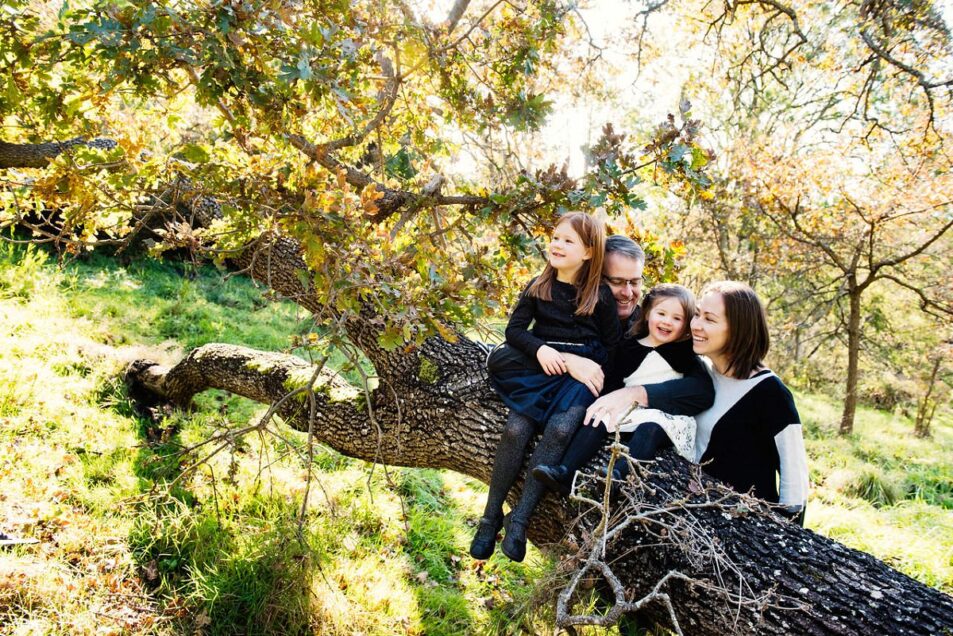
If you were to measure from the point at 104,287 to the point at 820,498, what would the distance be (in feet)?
29.8

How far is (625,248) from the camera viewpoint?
3041mm

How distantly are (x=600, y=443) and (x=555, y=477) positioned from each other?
0.29m

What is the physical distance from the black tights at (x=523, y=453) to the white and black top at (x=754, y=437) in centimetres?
69

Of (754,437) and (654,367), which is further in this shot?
(654,367)

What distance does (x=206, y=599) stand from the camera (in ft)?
9.77

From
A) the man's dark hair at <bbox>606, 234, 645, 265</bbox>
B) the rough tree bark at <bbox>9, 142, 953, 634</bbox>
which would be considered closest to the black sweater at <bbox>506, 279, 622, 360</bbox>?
the man's dark hair at <bbox>606, 234, 645, 265</bbox>

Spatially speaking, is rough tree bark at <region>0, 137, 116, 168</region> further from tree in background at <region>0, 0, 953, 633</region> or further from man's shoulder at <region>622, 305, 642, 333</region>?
man's shoulder at <region>622, 305, 642, 333</region>

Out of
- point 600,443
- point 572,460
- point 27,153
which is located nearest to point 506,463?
point 572,460

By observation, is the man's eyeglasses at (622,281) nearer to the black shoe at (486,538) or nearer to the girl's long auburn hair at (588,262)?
the girl's long auburn hair at (588,262)

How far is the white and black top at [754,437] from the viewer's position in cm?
251

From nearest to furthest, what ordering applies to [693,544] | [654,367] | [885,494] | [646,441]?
[693,544] → [646,441] → [654,367] → [885,494]

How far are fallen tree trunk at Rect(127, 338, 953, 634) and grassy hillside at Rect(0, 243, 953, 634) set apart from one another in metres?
0.47

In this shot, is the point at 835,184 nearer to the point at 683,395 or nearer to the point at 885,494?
the point at 885,494

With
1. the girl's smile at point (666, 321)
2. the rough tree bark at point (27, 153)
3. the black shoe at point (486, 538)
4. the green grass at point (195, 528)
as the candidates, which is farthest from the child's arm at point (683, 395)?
the rough tree bark at point (27, 153)
